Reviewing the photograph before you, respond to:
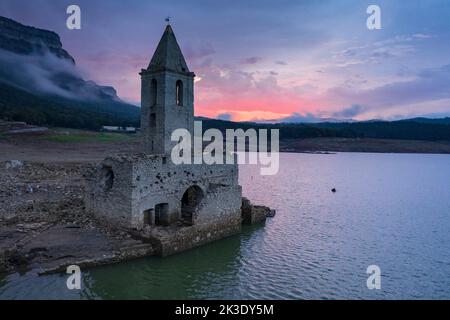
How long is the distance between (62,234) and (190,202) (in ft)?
25.9

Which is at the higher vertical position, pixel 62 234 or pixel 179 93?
pixel 179 93

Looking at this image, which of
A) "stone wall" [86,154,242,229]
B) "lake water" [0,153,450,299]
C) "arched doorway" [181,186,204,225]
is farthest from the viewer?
"arched doorway" [181,186,204,225]

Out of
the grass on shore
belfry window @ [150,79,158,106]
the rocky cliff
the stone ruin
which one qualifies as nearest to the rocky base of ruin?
the stone ruin

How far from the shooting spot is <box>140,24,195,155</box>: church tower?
21.6 meters

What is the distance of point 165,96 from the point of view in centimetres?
2147

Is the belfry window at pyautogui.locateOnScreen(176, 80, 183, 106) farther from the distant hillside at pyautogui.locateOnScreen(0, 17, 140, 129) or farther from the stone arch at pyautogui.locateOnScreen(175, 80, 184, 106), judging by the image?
the distant hillside at pyautogui.locateOnScreen(0, 17, 140, 129)

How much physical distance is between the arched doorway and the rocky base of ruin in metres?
1.94

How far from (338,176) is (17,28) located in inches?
5918

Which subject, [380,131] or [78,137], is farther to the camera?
[380,131]

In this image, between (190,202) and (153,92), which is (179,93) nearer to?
(153,92)

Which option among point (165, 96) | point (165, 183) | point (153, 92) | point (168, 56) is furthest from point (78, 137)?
point (165, 183)

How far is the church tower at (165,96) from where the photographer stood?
70.8 feet

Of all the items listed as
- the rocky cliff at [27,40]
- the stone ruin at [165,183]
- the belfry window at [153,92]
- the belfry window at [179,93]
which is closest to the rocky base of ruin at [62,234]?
the stone ruin at [165,183]
